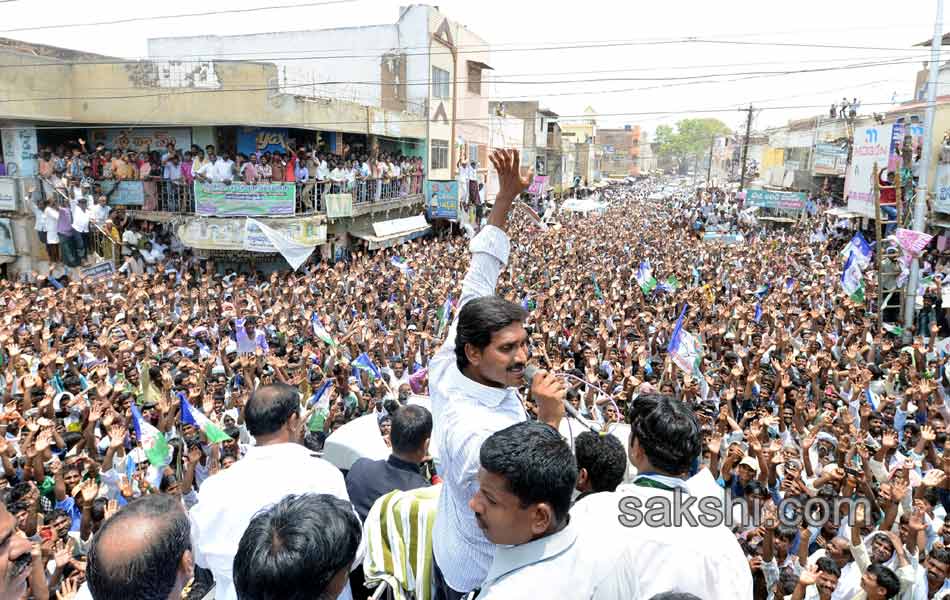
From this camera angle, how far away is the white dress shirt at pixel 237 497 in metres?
2.34

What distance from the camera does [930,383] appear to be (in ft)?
22.0

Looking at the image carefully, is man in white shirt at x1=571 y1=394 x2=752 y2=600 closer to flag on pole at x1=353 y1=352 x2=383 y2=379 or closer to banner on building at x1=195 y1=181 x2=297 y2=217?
flag on pole at x1=353 y1=352 x2=383 y2=379

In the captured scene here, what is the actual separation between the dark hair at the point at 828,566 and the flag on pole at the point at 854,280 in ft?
26.7

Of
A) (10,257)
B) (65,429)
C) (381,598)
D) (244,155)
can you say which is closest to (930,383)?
(381,598)

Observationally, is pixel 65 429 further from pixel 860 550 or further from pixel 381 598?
pixel 860 550

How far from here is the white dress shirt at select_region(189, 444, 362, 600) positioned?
2.34 metres

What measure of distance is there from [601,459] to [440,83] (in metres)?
22.9

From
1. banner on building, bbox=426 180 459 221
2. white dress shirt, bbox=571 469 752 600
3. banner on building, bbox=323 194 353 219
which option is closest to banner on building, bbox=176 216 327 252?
banner on building, bbox=323 194 353 219

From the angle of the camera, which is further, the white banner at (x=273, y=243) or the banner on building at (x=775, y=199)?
the banner on building at (x=775, y=199)

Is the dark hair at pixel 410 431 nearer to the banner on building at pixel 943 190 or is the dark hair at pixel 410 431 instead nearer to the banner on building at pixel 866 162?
the banner on building at pixel 943 190

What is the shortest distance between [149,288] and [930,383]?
11704 mm

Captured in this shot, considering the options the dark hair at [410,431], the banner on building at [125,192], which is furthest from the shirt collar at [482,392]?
the banner on building at [125,192]

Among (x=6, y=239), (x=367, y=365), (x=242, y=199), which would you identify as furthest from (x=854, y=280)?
(x=6, y=239)

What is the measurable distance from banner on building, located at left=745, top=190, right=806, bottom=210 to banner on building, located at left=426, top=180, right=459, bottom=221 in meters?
11.9
